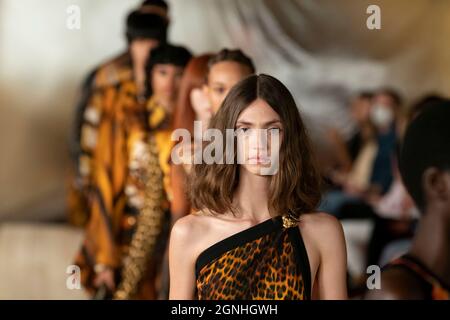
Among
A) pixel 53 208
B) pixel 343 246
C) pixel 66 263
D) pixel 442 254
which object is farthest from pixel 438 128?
pixel 53 208

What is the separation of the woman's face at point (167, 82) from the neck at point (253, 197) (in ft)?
4.62

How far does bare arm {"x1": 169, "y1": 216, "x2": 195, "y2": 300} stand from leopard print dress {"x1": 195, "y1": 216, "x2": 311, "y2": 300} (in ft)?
0.08

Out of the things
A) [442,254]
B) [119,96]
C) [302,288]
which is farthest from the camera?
[119,96]

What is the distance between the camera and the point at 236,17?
22.5ft

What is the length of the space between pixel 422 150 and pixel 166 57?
1.17 meters

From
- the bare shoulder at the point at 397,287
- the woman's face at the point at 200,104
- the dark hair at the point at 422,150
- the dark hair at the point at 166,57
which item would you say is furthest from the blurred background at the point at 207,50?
the bare shoulder at the point at 397,287

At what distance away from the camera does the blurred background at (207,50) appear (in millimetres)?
6961

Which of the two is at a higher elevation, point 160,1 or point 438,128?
point 160,1

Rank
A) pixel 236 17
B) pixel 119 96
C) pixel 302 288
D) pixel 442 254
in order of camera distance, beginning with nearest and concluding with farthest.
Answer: pixel 302 288 < pixel 442 254 < pixel 119 96 < pixel 236 17

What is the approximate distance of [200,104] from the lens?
3139 mm

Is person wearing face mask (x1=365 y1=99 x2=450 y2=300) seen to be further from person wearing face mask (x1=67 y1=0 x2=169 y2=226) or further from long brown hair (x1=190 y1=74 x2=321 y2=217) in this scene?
person wearing face mask (x1=67 y1=0 x2=169 y2=226)
